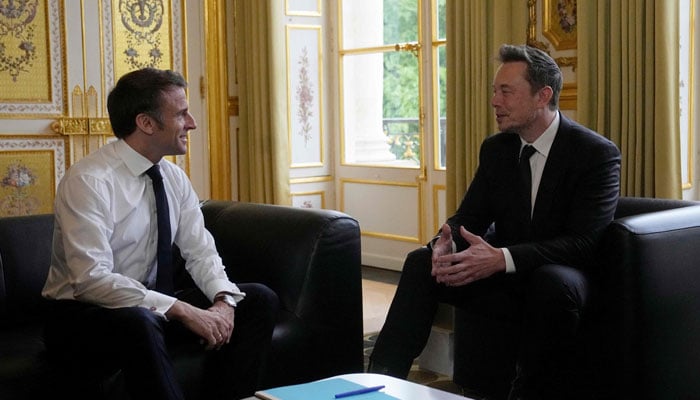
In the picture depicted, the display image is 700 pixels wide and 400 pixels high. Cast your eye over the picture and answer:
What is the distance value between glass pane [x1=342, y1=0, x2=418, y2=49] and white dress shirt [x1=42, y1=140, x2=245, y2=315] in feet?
10.5

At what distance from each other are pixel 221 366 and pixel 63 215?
56 centimetres

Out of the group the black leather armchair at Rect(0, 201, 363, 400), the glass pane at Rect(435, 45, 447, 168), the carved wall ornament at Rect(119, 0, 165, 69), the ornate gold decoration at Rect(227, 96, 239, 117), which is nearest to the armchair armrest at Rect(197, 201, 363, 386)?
the black leather armchair at Rect(0, 201, 363, 400)

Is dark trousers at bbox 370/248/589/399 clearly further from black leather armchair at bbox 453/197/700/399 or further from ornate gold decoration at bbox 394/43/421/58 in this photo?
ornate gold decoration at bbox 394/43/421/58

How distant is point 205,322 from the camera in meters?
2.23

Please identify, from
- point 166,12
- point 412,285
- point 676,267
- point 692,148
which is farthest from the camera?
point 166,12

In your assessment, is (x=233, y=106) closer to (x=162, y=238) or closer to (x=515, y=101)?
(x=515, y=101)

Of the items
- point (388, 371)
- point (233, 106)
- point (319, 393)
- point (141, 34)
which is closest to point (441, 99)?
point (233, 106)

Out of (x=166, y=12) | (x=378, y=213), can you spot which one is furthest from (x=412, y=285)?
(x=166, y=12)

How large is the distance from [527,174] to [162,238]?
3.63ft

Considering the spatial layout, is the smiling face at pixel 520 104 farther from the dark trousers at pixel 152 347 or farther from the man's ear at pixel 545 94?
the dark trousers at pixel 152 347

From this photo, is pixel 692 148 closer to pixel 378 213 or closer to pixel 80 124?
pixel 378 213

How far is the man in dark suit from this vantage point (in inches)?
94.1

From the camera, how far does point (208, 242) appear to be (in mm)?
2578

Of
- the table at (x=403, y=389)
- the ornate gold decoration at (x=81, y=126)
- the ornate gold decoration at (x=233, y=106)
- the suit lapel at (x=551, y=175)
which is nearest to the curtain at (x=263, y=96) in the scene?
the ornate gold decoration at (x=233, y=106)
